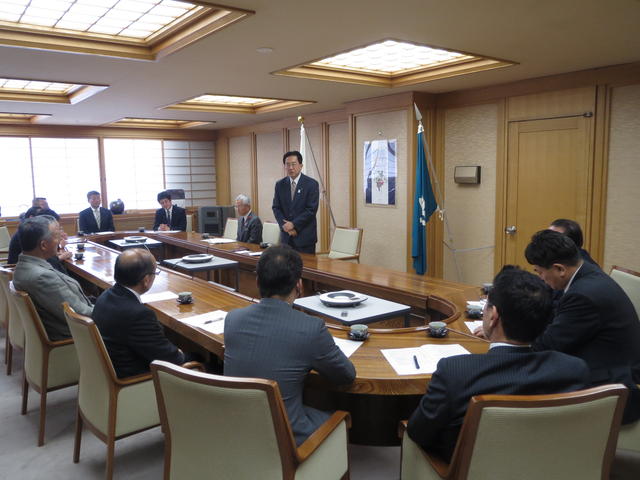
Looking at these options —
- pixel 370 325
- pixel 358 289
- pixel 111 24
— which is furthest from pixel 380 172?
pixel 111 24

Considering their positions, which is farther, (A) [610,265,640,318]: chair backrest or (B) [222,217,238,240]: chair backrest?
(B) [222,217,238,240]: chair backrest

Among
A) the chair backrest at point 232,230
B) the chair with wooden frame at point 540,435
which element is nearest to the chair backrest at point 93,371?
the chair with wooden frame at point 540,435

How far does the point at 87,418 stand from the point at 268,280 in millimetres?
Answer: 1209

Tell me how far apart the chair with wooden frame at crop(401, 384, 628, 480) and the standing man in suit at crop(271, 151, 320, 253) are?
3560mm

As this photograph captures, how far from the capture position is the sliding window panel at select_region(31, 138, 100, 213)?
27.7ft

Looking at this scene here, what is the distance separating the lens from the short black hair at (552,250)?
2039 mm

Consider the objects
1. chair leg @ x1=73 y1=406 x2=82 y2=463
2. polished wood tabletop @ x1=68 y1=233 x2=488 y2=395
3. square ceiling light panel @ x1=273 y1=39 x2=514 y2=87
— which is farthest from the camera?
square ceiling light panel @ x1=273 y1=39 x2=514 y2=87

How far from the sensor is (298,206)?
4.91m

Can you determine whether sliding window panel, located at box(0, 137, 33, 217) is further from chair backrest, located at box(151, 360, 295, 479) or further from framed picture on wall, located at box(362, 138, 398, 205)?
chair backrest, located at box(151, 360, 295, 479)

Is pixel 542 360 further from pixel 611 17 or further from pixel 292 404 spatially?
pixel 611 17

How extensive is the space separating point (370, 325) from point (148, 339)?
159cm

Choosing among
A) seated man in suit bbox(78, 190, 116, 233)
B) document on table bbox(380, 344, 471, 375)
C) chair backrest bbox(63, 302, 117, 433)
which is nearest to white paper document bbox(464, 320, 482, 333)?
document on table bbox(380, 344, 471, 375)

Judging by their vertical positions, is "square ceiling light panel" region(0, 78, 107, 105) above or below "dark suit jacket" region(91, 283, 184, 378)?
above

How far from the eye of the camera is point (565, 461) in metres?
1.35
